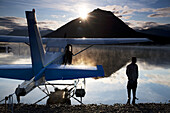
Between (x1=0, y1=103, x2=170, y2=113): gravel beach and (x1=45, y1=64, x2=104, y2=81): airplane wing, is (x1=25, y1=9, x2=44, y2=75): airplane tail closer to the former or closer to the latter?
(x1=45, y1=64, x2=104, y2=81): airplane wing

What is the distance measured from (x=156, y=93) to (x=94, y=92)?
286 centimetres

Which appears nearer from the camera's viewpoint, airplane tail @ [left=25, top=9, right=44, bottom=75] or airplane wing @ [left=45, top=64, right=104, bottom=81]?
airplane tail @ [left=25, top=9, right=44, bottom=75]

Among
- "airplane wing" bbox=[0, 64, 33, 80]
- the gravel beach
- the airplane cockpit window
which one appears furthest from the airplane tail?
the airplane cockpit window

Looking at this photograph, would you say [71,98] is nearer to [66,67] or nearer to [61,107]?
[66,67]

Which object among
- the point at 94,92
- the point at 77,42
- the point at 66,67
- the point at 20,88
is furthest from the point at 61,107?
the point at 77,42

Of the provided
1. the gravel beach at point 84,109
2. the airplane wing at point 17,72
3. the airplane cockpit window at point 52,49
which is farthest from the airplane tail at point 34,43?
the airplane cockpit window at point 52,49

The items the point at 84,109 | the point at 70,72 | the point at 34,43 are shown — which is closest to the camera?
the point at 84,109

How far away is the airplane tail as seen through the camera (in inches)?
201

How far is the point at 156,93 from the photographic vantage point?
758 cm

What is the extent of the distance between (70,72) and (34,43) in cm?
154

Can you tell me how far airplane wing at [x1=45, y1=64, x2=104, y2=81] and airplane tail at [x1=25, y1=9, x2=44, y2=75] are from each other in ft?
1.24

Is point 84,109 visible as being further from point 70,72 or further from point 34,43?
point 34,43

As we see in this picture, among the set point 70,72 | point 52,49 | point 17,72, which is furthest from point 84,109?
point 52,49

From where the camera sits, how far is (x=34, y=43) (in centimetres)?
539
